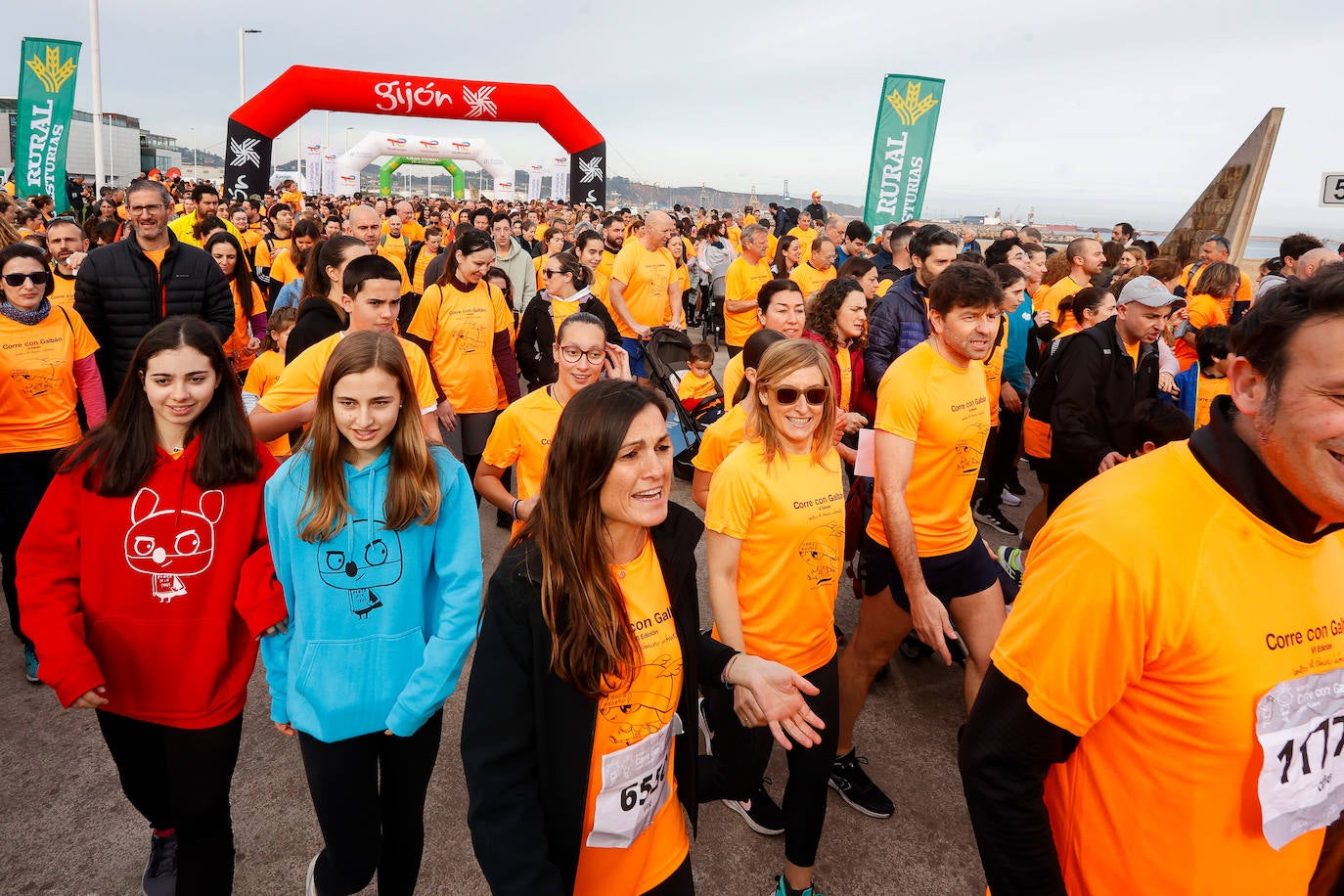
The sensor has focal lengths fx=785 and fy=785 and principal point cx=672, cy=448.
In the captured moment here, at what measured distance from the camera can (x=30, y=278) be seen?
11.9ft

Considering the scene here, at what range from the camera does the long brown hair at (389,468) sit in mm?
2148

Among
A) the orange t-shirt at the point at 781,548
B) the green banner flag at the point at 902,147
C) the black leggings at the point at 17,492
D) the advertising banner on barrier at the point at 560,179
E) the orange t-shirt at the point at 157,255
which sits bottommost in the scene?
the black leggings at the point at 17,492

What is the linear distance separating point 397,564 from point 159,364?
3.04ft

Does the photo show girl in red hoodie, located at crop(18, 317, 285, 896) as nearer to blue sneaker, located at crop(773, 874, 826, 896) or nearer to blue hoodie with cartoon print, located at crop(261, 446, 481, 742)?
blue hoodie with cartoon print, located at crop(261, 446, 481, 742)

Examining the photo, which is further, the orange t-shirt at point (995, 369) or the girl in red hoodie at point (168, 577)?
the orange t-shirt at point (995, 369)

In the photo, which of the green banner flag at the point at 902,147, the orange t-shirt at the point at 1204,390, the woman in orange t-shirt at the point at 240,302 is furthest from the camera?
the green banner flag at the point at 902,147

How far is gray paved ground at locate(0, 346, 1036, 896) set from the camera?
2.75 meters

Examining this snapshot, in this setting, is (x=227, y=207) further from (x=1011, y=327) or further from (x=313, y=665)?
(x=313, y=665)

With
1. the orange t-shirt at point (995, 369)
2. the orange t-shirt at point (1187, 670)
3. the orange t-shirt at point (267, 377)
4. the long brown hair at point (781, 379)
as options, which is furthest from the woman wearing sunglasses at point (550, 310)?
the orange t-shirt at point (1187, 670)

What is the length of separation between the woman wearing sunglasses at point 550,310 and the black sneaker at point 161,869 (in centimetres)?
387

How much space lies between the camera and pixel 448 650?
2150mm

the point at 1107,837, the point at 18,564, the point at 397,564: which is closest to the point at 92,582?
the point at 18,564

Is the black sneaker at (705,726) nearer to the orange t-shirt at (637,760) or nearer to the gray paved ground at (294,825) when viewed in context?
the gray paved ground at (294,825)

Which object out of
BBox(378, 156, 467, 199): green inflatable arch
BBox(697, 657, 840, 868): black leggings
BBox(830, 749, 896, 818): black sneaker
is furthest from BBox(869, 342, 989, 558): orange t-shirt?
BBox(378, 156, 467, 199): green inflatable arch
